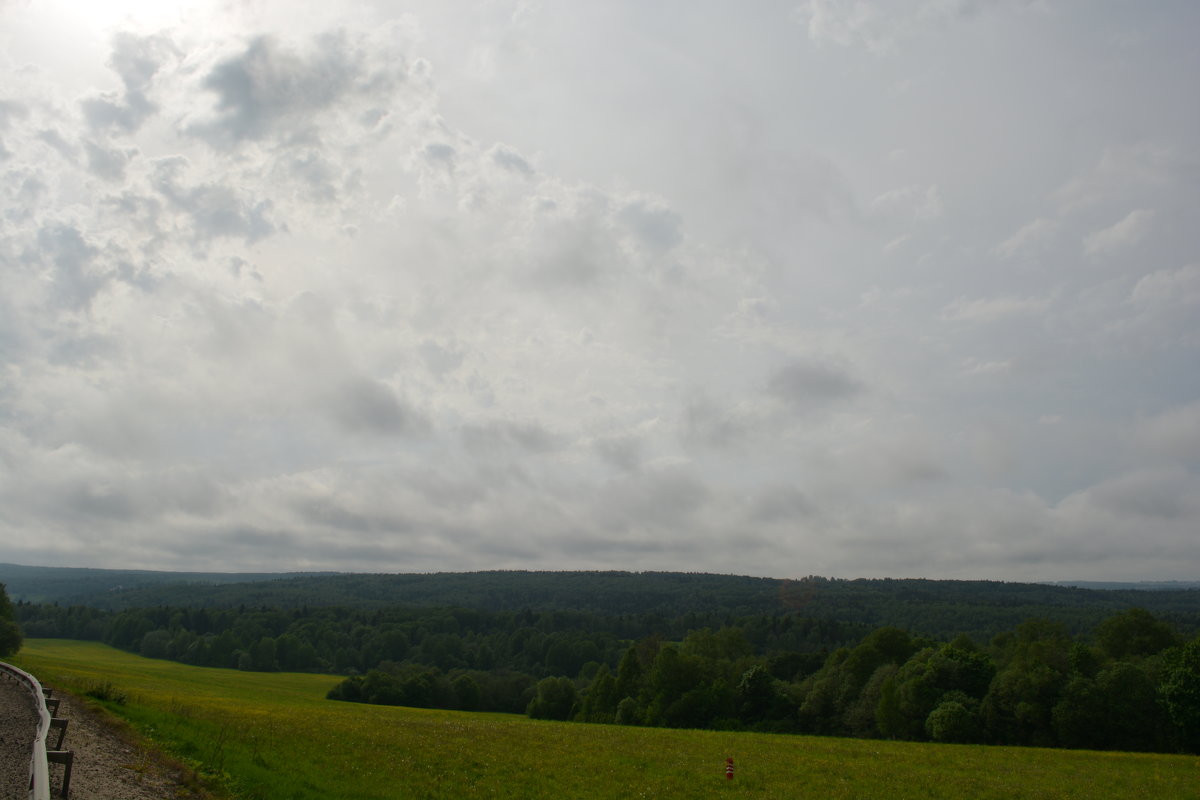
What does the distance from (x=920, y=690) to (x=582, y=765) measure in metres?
42.9

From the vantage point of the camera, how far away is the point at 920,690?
5988 centimetres

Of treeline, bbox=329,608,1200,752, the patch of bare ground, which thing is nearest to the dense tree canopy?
→ treeline, bbox=329,608,1200,752

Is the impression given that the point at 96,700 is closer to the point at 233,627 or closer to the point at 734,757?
the point at 734,757

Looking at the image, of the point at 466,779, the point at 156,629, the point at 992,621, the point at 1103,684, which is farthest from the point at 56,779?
the point at 992,621

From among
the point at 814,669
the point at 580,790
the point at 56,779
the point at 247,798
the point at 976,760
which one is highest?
the point at 56,779

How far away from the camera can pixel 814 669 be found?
3610 inches

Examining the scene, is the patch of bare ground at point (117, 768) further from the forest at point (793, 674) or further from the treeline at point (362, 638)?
the treeline at point (362, 638)

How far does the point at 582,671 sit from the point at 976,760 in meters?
104

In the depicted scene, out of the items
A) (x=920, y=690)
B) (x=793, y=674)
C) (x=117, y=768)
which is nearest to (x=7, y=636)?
(x=117, y=768)

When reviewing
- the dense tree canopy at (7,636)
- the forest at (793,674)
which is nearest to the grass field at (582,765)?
the forest at (793,674)

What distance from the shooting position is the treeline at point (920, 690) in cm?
5062

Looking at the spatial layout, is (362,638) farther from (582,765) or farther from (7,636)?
(582,765)

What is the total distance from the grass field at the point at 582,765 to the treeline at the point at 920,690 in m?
10.5

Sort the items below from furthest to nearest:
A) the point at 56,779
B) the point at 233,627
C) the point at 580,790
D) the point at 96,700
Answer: the point at 233,627, the point at 96,700, the point at 580,790, the point at 56,779
